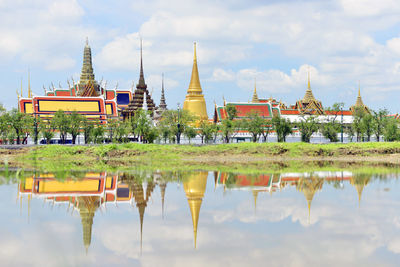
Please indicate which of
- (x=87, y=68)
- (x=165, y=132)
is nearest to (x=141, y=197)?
(x=165, y=132)

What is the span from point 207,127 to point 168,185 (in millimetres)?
29924

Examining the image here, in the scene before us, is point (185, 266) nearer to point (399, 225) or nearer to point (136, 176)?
point (399, 225)

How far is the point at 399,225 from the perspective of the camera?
1327 cm

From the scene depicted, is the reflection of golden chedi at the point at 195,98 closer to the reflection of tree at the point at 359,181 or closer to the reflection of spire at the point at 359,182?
the reflection of tree at the point at 359,181

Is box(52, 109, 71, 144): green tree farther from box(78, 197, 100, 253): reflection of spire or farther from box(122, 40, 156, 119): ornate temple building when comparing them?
box(78, 197, 100, 253): reflection of spire

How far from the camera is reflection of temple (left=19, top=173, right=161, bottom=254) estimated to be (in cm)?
1611

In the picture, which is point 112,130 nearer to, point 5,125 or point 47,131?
point 47,131

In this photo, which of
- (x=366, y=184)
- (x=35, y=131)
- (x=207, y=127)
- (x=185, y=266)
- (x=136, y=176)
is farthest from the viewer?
(x=207, y=127)

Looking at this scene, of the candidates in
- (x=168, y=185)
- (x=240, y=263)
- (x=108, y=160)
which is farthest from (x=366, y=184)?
(x=108, y=160)

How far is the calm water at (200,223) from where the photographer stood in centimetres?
1060

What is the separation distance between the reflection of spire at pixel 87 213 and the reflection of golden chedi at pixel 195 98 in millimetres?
52097

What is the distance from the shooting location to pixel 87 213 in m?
15.2

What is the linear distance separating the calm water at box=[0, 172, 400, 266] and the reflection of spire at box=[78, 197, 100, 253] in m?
0.03

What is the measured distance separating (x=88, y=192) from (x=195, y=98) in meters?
51.8
